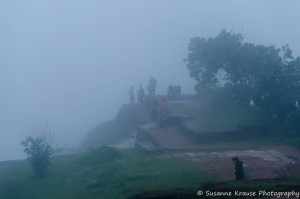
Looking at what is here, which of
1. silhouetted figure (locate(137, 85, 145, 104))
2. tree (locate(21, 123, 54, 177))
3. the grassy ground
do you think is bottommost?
tree (locate(21, 123, 54, 177))

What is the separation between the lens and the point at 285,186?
10.4 metres

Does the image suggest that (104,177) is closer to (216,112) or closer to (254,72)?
(216,112)

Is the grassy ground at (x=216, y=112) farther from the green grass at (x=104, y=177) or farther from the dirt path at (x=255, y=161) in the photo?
the green grass at (x=104, y=177)

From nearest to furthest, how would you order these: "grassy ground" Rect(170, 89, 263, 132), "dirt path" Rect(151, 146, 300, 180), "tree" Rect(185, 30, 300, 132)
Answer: "dirt path" Rect(151, 146, 300, 180), "tree" Rect(185, 30, 300, 132), "grassy ground" Rect(170, 89, 263, 132)

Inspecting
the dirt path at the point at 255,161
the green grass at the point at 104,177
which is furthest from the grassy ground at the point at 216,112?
the green grass at the point at 104,177

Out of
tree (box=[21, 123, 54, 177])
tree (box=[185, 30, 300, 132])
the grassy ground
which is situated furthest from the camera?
the grassy ground

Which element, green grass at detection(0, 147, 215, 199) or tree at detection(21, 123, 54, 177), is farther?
tree at detection(21, 123, 54, 177)

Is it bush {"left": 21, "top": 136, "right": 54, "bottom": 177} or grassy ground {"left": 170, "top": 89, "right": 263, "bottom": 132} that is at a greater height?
grassy ground {"left": 170, "top": 89, "right": 263, "bottom": 132}

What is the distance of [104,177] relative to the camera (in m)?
15.0

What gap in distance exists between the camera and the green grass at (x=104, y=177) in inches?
523

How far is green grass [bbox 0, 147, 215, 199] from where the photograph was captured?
13.3 meters

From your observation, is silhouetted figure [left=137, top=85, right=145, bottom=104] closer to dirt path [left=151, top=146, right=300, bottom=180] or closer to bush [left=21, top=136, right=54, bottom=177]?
dirt path [left=151, top=146, right=300, bottom=180]

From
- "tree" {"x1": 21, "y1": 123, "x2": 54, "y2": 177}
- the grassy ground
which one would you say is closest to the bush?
"tree" {"x1": 21, "y1": 123, "x2": 54, "y2": 177}

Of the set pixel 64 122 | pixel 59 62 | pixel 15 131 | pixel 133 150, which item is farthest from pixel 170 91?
pixel 59 62
